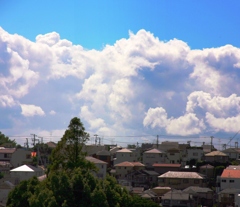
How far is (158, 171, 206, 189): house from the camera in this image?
6798 cm

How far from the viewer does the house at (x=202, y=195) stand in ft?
201

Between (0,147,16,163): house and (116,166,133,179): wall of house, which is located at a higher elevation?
(0,147,16,163): house

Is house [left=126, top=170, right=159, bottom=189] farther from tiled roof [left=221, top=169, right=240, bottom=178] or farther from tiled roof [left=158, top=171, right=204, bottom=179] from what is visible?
tiled roof [left=221, top=169, right=240, bottom=178]

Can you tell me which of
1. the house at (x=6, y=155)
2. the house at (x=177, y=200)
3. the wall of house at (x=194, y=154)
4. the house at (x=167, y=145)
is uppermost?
the house at (x=167, y=145)

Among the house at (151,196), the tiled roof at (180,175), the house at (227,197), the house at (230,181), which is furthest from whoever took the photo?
the tiled roof at (180,175)

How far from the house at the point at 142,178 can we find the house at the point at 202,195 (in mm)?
9382

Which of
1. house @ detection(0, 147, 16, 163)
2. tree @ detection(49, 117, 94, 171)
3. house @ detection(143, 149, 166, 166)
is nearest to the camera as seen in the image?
tree @ detection(49, 117, 94, 171)

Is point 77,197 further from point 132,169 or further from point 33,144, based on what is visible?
point 33,144

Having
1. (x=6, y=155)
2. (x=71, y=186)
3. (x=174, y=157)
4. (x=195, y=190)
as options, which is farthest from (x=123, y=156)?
(x=71, y=186)

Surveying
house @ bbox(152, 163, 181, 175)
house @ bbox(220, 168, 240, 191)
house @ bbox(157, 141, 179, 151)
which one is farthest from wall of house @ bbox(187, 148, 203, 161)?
house @ bbox(220, 168, 240, 191)

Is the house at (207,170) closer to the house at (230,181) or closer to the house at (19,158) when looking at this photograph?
the house at (230,181)

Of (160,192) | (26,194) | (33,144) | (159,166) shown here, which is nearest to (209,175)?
(159,166)

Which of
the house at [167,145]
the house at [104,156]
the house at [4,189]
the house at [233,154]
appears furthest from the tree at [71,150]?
the house at [167,145]

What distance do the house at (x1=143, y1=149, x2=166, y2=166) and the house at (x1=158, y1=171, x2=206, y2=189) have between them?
14.5 meters
